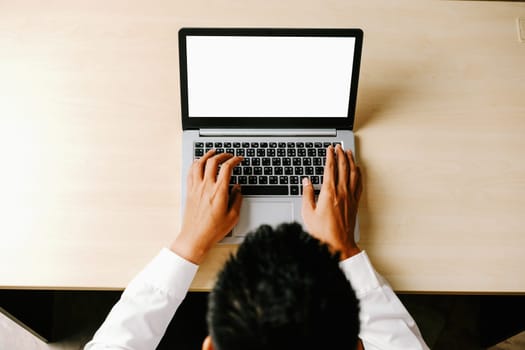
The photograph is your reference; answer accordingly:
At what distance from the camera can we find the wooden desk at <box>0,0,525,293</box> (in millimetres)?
789

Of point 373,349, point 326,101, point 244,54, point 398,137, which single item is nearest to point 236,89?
point 244,54

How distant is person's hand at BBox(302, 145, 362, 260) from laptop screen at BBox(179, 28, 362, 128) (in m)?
0.09

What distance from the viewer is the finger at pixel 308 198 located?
2.60ft

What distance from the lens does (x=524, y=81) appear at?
3.00 ft

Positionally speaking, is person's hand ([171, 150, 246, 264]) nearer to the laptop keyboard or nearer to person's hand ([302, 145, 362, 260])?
the laptop keyboard

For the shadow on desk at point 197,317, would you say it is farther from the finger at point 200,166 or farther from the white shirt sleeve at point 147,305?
the finger at point 200,166

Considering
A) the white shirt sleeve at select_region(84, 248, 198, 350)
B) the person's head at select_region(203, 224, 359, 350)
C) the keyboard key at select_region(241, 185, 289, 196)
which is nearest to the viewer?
the person's head at select_region(203, 224, 359, 350)

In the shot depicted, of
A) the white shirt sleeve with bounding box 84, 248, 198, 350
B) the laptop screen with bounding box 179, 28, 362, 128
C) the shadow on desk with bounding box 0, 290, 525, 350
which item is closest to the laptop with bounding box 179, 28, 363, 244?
the laptop screen with bounding box 179, 28, 362, 128

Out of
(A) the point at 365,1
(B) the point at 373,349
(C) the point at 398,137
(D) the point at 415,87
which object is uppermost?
(A) the point at 365,1

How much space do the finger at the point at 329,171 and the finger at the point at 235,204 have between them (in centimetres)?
16

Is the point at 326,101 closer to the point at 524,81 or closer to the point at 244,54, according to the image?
the point at 244,54

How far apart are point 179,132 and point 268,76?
208mm

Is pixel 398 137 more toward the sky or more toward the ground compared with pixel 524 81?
more toward the ground

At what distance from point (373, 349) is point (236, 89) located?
52 cm
